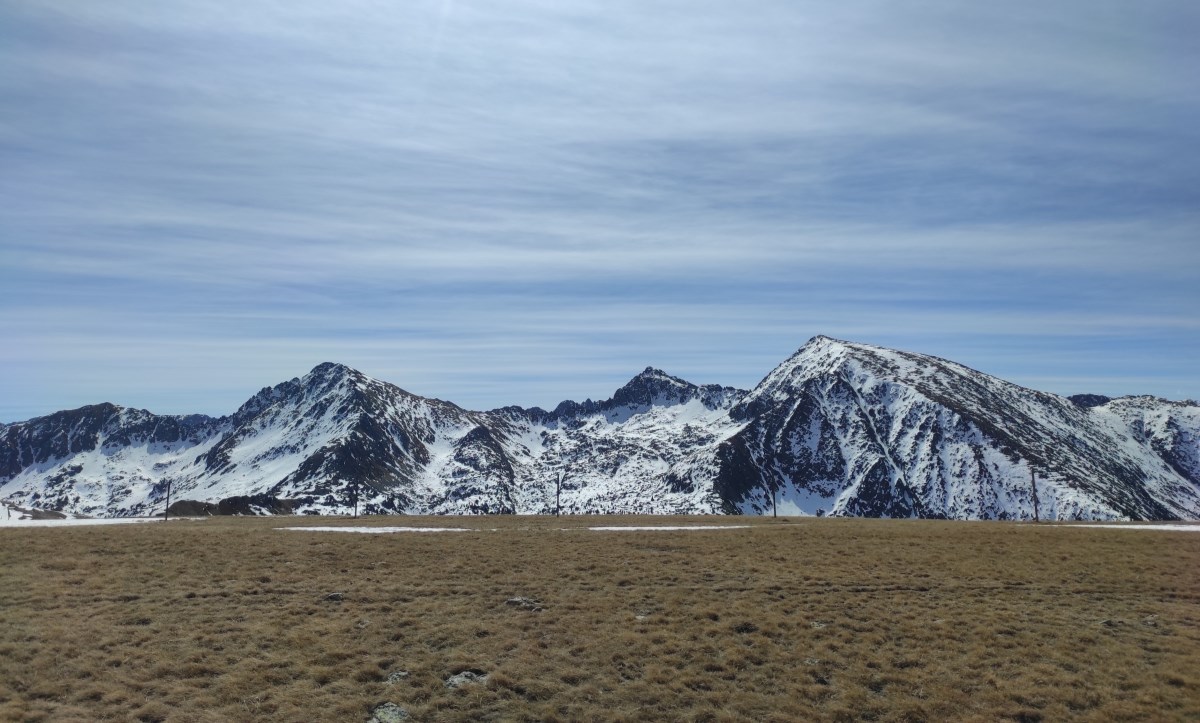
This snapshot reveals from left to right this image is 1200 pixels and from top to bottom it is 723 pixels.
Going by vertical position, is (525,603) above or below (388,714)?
above

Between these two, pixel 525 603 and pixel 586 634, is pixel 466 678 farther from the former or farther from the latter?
pixel 525 603

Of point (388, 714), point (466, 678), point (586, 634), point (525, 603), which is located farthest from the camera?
point (525, 603)

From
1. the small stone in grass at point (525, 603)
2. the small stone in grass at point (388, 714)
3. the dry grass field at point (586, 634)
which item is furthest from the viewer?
the small stone in grass at point (525, 603)

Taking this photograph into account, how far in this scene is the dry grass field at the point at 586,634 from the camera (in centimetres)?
1939

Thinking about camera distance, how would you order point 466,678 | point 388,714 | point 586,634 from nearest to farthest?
point 388,714
point 466,678
point 586,634

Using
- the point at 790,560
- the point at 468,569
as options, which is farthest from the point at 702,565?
the point at 468,569

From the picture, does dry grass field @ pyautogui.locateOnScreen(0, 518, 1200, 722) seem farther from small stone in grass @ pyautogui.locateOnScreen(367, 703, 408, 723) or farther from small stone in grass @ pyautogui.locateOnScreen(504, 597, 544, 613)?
small stone in grass @ pyautogui.locateOnScreen(367, 703, 408, 723)

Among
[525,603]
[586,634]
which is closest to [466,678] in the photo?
[586,634]

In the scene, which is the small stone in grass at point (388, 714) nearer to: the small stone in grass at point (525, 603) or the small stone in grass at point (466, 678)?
the small stone in grass at point (466, 678)

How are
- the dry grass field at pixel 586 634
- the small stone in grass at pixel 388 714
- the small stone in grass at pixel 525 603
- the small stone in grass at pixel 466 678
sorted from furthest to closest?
1. the small stone in grass at pixel 525 603
2. the small stone in grass at pixel 466 678
3. the dry grass field at pixel 586 634
4. the small stone in grass at pixel 388 714

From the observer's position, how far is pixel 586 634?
25.0 metres

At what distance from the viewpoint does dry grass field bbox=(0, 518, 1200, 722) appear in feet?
63.6

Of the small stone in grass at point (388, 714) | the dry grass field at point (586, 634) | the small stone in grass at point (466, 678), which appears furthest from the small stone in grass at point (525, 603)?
the small stone in grass at point (388, 714)

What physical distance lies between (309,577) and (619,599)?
50.8 ft
